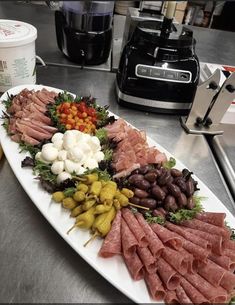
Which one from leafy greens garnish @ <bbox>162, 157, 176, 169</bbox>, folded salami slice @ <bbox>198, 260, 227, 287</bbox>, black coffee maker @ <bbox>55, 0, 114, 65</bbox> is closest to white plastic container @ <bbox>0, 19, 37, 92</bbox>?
black coffee maker @ <bbox>55, 0, 114, 65</bbox>

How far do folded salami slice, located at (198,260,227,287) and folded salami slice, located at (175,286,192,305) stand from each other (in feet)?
0.20

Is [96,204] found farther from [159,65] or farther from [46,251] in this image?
[159,65]

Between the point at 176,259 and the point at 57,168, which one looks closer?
the point at 176,259

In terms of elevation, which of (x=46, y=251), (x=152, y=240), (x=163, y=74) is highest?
(x=163, y=74)

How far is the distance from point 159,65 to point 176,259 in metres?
0.69

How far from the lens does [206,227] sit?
2.17 feet

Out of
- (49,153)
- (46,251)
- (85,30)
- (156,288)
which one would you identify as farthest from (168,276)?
(85,30)

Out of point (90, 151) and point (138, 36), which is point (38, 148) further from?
point (138, 36)

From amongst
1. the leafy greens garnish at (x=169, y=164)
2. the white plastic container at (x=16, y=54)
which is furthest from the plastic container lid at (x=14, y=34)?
the leafy greens garnish at (x=169, y=164)

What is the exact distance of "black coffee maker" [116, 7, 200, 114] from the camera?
101cm

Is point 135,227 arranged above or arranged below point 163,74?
below

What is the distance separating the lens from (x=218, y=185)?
2.91ft

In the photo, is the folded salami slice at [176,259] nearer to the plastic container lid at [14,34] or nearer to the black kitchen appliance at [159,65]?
the black kitchen appliance at [159,65]

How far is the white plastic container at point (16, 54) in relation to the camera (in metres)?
0.91
